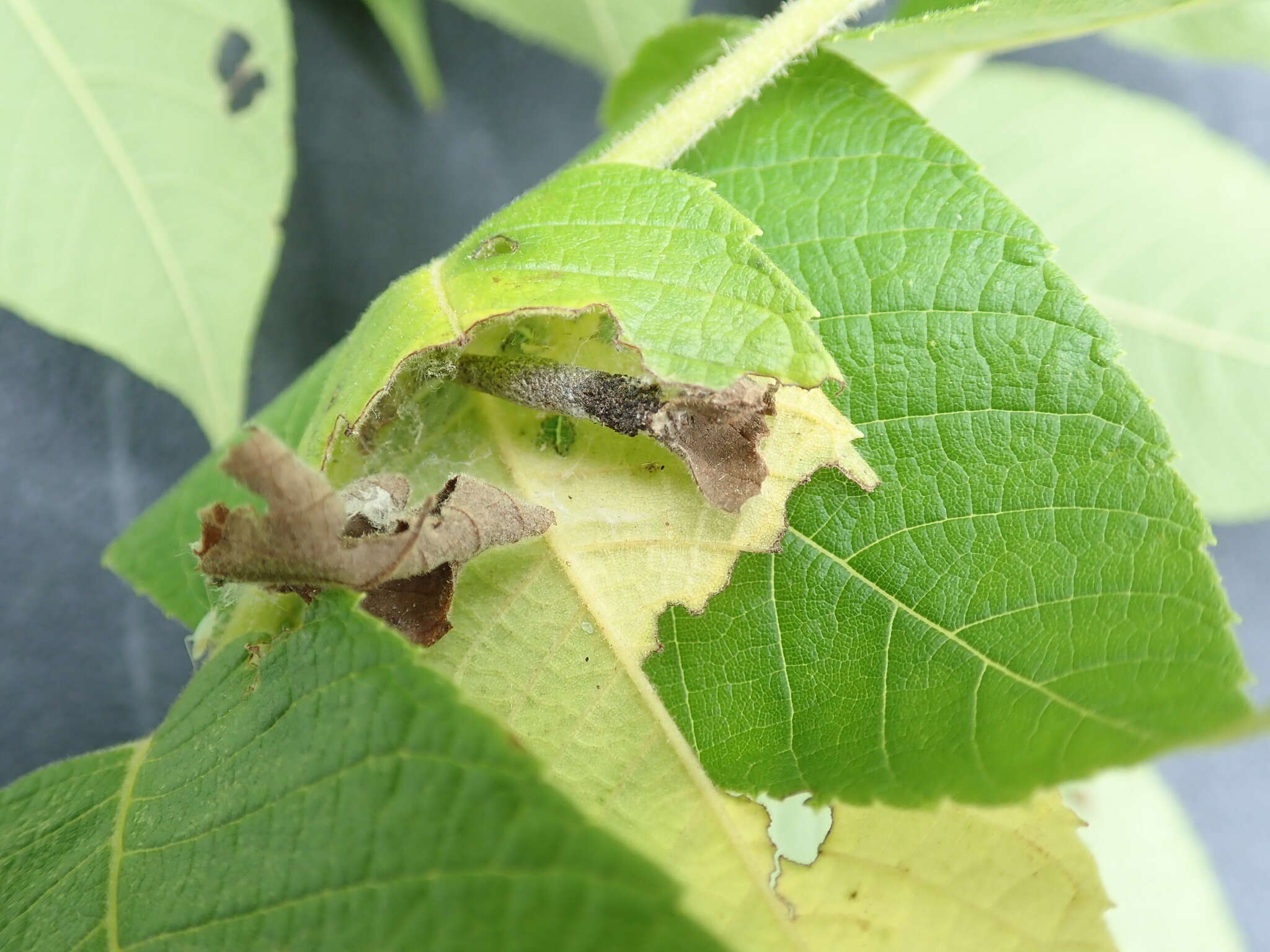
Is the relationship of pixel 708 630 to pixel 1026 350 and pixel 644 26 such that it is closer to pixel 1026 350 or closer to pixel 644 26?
pixel 1026 350

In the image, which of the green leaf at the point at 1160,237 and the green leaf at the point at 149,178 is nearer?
the green leaf at the point at 149,178

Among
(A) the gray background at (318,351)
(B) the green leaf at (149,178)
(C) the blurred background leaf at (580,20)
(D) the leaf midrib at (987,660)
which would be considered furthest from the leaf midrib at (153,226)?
(D) the leaf midrib at (987,660)

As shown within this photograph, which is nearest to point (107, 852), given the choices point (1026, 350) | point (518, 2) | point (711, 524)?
point (711, 524)

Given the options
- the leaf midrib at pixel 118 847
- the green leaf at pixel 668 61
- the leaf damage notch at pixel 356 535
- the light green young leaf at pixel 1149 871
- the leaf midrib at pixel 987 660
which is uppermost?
the green leaf at pixel 668 61

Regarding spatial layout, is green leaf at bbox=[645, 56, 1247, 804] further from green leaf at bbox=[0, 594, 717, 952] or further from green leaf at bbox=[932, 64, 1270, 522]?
green leaf at bbox=[932, 64, 1270, 522]

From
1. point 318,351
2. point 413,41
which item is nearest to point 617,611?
point 318,351

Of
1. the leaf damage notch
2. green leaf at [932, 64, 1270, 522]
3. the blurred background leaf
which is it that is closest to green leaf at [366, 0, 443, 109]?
the blurred background leaf

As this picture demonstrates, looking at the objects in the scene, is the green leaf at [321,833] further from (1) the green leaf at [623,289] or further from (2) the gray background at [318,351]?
(2) the gray background at [318,351]

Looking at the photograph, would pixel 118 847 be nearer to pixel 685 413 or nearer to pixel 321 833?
pixel 321 833
